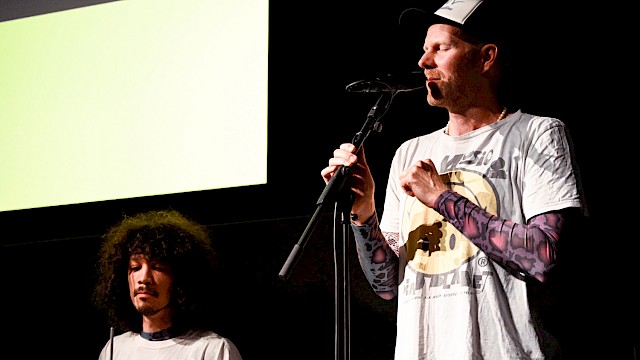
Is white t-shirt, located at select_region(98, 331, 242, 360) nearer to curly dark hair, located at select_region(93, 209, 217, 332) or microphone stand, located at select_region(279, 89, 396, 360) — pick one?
curly dark hair, located at select_region(93, 209, 217, 332)

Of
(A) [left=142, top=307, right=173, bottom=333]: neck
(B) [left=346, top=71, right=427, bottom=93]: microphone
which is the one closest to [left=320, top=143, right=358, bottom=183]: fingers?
(B) [left=346, top=71, right=427, bottom=93]: microphone

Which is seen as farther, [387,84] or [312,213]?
[312,213]

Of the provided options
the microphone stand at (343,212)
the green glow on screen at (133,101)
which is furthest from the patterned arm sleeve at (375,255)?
the green glow on screen at (133,101)

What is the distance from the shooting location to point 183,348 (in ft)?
10.4

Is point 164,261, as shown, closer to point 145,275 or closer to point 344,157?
point 145,275

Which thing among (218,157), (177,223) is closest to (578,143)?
(218,157)

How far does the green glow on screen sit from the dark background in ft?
0.21

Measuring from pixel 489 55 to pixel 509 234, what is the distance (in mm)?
537

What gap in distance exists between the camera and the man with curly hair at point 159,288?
10.5ft

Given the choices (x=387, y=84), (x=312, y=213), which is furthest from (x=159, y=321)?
(x=387, y=84)

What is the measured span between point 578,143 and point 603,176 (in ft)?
0.41

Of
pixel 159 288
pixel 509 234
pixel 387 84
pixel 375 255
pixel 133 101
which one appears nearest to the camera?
pixel 509 234

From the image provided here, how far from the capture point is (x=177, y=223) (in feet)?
11.0

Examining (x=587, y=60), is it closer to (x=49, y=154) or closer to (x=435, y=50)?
(x=435, y=50)
